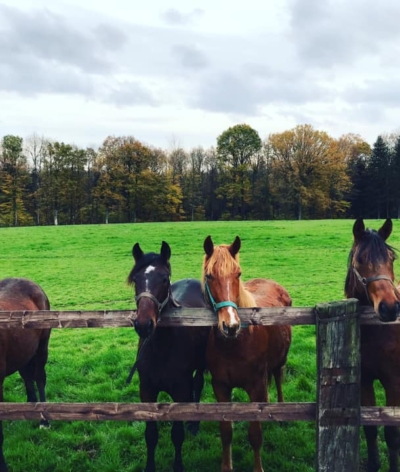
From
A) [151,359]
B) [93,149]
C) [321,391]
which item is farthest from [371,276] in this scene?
[93,149]

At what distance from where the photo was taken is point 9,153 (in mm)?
55844

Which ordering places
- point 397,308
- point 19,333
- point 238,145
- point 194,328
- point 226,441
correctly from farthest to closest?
point 238,145, point 19,333, point 194,328, point 226,441, point 397,308

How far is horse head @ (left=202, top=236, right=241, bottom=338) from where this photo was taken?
3.50 meters

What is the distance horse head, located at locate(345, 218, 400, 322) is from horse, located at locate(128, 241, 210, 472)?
70.4 inches

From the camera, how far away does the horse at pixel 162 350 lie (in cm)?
397

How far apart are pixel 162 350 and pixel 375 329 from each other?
2.15m

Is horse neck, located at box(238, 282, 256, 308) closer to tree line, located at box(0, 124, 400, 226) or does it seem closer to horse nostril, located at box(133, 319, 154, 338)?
horse nostril, located at box(133, 319, 154, 338)

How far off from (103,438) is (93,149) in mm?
59454

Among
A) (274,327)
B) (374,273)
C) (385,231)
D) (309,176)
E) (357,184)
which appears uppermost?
(309,176)

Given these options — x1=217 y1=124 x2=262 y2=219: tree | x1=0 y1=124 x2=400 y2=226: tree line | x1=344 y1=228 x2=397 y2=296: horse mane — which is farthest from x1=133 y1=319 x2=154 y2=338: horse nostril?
x1=217 y1=124 x2=262 y2=219: tree

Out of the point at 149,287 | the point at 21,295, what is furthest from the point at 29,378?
the point at 149,287

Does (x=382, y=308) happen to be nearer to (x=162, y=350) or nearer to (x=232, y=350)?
(x=232, y=350)

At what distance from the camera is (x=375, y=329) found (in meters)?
4.00

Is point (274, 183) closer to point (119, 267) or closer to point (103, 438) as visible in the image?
point (119, 267)
